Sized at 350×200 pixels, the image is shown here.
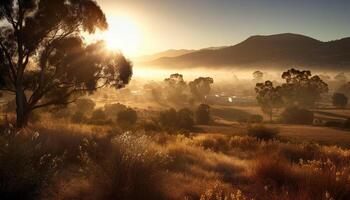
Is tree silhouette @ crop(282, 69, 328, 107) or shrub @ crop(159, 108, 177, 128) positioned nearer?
shrub @ crop(159, 108, 177, 128)

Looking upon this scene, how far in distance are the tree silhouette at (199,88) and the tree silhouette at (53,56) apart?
90.3m

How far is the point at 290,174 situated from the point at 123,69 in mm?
15037

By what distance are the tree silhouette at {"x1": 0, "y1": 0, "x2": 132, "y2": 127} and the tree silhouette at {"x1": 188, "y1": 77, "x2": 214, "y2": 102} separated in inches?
3556

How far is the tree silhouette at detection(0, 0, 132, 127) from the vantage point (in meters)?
19.9

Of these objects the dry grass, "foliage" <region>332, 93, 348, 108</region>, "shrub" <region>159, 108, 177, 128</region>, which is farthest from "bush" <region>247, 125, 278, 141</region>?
"foliage" <region>332, 93, 348, 108</region>

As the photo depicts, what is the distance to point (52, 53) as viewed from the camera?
21828 millimetres

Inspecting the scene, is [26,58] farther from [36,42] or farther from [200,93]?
[200,93]

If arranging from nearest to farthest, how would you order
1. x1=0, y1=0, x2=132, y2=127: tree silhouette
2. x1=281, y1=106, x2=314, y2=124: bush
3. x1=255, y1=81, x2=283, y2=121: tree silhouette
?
x1=0, y1=0, x2=132, y2=127: tree silhouette → x1=281, y1=106, x2=314, y2=124: bush → x1=255, y1=81, x2=283, y2=121: tree silhouette

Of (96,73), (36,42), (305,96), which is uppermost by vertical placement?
(36,42)

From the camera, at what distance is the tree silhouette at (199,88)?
114931 mm

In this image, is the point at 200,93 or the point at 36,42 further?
the point at 200,93

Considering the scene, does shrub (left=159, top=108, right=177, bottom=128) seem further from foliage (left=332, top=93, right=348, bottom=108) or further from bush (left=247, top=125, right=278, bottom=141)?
foliage (left=332, top=93, right=348, bottom=108)

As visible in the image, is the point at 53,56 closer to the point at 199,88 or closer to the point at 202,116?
the point at 202,116

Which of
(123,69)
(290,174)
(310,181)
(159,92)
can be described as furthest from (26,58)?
(159,92)
